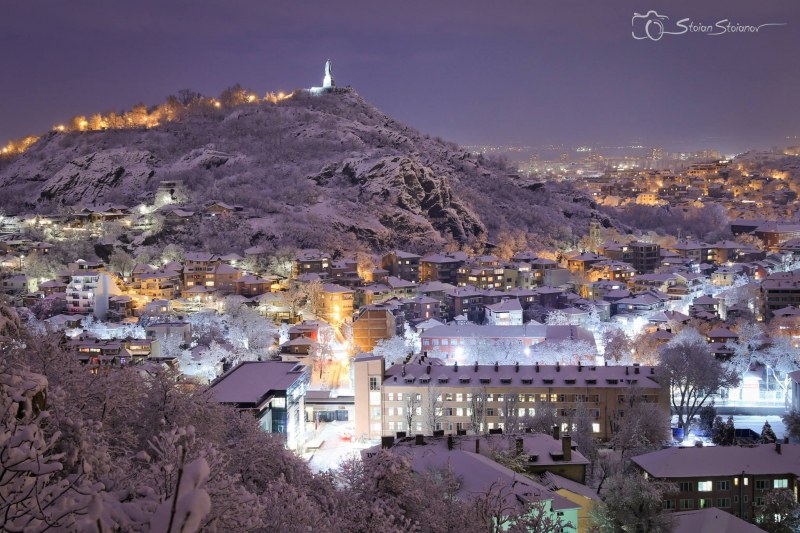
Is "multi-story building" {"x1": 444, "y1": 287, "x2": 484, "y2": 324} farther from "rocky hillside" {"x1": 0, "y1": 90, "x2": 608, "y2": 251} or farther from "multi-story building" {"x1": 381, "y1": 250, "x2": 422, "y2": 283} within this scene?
"rocky hillside" {"x1": 0, "y1": 90, "x2": 608, "y2": 251}

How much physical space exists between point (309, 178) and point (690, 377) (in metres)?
37.6

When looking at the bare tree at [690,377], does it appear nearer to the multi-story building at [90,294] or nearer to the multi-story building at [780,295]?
the multi-story building at [780,295]

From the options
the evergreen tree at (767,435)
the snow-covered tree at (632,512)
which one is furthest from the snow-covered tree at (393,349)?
the snow-covered tree at (632,512)

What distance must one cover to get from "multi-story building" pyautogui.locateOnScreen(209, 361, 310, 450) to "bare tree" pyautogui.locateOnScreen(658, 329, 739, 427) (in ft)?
30.1

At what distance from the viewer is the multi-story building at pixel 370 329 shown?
89.3 ft

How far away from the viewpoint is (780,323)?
28016mm

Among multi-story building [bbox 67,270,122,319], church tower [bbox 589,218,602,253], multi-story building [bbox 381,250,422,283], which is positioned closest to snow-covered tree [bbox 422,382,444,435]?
multi-story building [bbox 67,270,122,319]

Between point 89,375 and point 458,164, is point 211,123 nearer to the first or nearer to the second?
point 458,164

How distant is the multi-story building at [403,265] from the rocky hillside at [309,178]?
3.69 m

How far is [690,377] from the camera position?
2067cm

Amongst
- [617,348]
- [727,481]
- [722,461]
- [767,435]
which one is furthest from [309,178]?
[727,481]

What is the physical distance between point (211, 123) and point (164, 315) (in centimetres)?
4353

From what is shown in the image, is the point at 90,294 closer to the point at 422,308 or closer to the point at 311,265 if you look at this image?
the point at 311,265

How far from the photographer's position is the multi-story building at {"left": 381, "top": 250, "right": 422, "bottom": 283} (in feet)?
134
